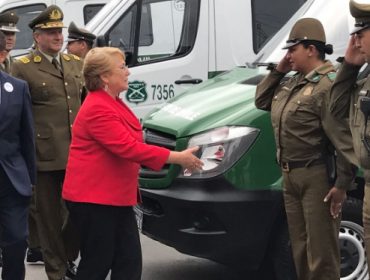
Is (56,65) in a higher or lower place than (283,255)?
higher

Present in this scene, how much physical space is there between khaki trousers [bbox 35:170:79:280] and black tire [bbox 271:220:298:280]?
149 cm

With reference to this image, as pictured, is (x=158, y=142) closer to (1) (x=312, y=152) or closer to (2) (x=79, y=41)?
(1) (x=312, y=152)

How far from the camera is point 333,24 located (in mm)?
5473

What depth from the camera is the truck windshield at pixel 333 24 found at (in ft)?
17.7

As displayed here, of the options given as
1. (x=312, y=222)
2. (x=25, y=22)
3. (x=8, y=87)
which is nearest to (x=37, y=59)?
(x=8, y=87)

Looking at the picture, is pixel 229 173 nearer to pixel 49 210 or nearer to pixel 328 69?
pixel 328 69

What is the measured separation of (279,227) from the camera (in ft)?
16.2

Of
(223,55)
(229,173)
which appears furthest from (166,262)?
(223,55)

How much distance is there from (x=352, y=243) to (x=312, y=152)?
2.96ft

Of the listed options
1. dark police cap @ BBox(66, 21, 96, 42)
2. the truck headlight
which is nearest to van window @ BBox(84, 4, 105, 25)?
dark police cap @ BBox(66, 21, 96, 42)

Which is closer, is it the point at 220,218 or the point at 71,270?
the point at 220,218

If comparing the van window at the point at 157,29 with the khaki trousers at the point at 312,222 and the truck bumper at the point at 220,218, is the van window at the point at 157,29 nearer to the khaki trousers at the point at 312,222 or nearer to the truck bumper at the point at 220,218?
the truck bumper at the point at 220,218

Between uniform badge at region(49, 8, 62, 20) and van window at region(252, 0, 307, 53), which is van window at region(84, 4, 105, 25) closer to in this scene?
van window at region(252, 0, 307, 53)

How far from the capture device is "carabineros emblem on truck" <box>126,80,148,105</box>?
828cm
